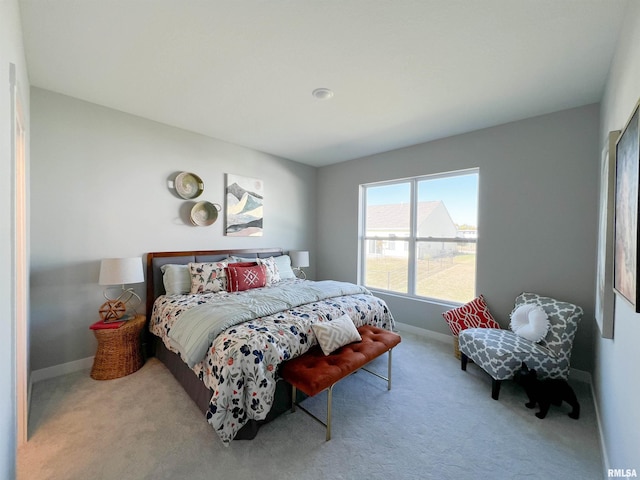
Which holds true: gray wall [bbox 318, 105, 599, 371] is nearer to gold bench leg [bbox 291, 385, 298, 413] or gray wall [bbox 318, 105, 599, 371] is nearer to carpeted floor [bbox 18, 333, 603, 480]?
carpeted floor [bbox 18, 333, 603, 480]

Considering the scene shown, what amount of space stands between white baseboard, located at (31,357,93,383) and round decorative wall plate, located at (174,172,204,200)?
1942 mm

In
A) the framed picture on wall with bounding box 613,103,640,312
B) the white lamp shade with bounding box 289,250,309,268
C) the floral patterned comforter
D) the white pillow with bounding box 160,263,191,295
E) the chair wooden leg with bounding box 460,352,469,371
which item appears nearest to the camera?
the framed picture on wall with bounding box 613,103,640,312

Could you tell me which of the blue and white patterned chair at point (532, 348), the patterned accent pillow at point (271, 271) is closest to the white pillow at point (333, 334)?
the blue and white patterned chair at point (532, 348)

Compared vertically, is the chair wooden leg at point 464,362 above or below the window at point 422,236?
below

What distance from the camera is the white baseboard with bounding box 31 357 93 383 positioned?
2324 millimetres

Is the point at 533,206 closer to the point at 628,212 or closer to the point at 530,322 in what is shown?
the point at 530,322

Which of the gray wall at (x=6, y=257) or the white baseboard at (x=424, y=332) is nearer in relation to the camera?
the gray wall at (x=6, y=257)

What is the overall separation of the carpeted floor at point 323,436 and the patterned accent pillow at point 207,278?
2.98ft

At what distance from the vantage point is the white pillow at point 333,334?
2.00m

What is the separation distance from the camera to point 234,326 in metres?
1.93

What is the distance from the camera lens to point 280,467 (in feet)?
4.97

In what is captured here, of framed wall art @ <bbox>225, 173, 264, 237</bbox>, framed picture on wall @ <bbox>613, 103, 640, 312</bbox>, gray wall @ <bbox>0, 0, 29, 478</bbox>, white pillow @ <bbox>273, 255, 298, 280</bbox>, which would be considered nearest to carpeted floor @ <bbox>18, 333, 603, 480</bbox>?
gray wall @ <bbox>0, 0, 29, 478</bbox>

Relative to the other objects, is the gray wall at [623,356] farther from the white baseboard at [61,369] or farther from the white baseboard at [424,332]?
the white baseboard at [61,369]

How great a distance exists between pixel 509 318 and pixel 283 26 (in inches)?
133
